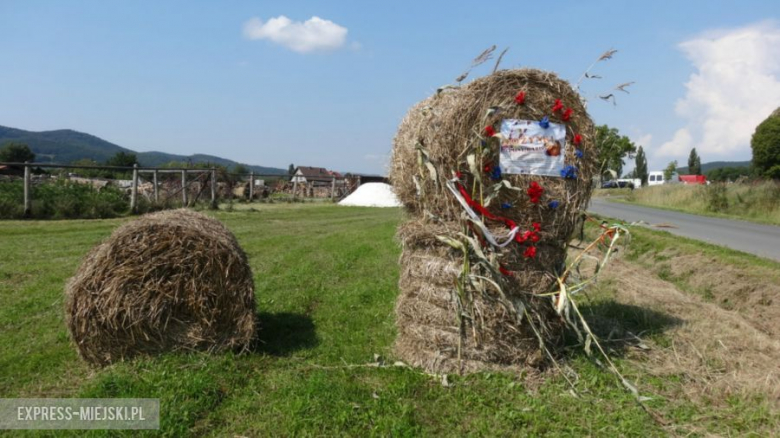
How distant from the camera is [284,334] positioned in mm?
5992

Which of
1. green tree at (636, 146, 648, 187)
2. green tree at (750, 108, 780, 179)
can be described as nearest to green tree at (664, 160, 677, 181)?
green tree at (636, 146, 648, 187)

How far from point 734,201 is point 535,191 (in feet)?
79.6

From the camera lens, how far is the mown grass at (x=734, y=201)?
22.0 metres

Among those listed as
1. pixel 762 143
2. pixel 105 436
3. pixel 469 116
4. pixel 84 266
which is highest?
pixel 762 143

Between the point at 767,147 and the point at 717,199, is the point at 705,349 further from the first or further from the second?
the point at 767,147

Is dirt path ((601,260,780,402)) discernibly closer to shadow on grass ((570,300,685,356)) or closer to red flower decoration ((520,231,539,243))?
shadow on grass ((570,300,685,356))

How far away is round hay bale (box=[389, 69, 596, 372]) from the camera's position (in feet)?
16.0

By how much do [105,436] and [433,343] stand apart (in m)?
2.71

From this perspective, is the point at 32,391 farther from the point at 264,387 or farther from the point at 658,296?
the point at 658,296

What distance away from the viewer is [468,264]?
485 centimetres

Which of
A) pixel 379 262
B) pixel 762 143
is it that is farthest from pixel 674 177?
pixel 379 262

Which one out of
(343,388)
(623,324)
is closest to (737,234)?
(623,324)

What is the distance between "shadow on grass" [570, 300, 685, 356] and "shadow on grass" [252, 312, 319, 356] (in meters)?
2.84

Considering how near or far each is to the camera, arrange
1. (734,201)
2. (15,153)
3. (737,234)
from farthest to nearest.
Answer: (15,153), (734,201), (737,234)
